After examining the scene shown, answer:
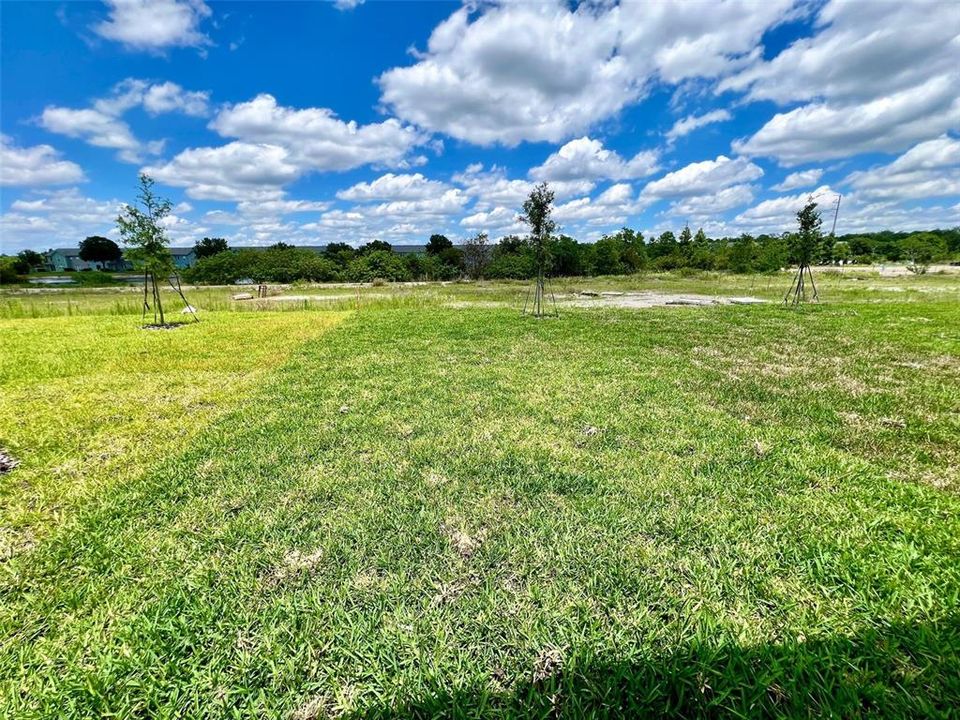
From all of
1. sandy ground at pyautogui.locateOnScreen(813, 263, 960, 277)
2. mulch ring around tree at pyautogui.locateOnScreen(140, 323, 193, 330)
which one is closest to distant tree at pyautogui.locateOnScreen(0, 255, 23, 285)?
mulch ring around tree at pyautogui.locateOnScreen(140, 323, 193, 330)

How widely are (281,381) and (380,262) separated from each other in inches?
2246

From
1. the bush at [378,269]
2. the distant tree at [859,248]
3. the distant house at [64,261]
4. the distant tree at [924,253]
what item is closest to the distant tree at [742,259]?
the distant tree at [924,253]

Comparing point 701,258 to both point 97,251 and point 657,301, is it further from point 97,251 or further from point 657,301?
point 97,251

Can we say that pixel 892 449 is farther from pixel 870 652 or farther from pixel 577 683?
pixel 577 683

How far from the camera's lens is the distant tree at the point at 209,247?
7647 cm

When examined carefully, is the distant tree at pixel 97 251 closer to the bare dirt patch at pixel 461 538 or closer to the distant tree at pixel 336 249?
the distant tree at pixel 336 249

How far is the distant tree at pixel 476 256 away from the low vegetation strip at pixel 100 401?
4959cm

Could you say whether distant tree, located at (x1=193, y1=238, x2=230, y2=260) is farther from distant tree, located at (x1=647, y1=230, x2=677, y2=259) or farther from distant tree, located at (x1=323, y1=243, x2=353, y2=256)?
distant tree, located at (x1=647, y1=230, x2=677, y2=259)

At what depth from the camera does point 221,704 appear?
1.70 m

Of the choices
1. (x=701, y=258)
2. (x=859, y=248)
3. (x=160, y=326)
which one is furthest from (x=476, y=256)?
(x=859, y=248)

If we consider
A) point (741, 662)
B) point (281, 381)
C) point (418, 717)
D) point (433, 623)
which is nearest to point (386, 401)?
point (281, 381)

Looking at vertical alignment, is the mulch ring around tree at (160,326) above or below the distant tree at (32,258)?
below

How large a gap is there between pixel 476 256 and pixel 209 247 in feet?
177

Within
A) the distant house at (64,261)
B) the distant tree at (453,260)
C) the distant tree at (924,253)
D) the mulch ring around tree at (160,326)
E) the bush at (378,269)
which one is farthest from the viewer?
the distant house at (64,261)
